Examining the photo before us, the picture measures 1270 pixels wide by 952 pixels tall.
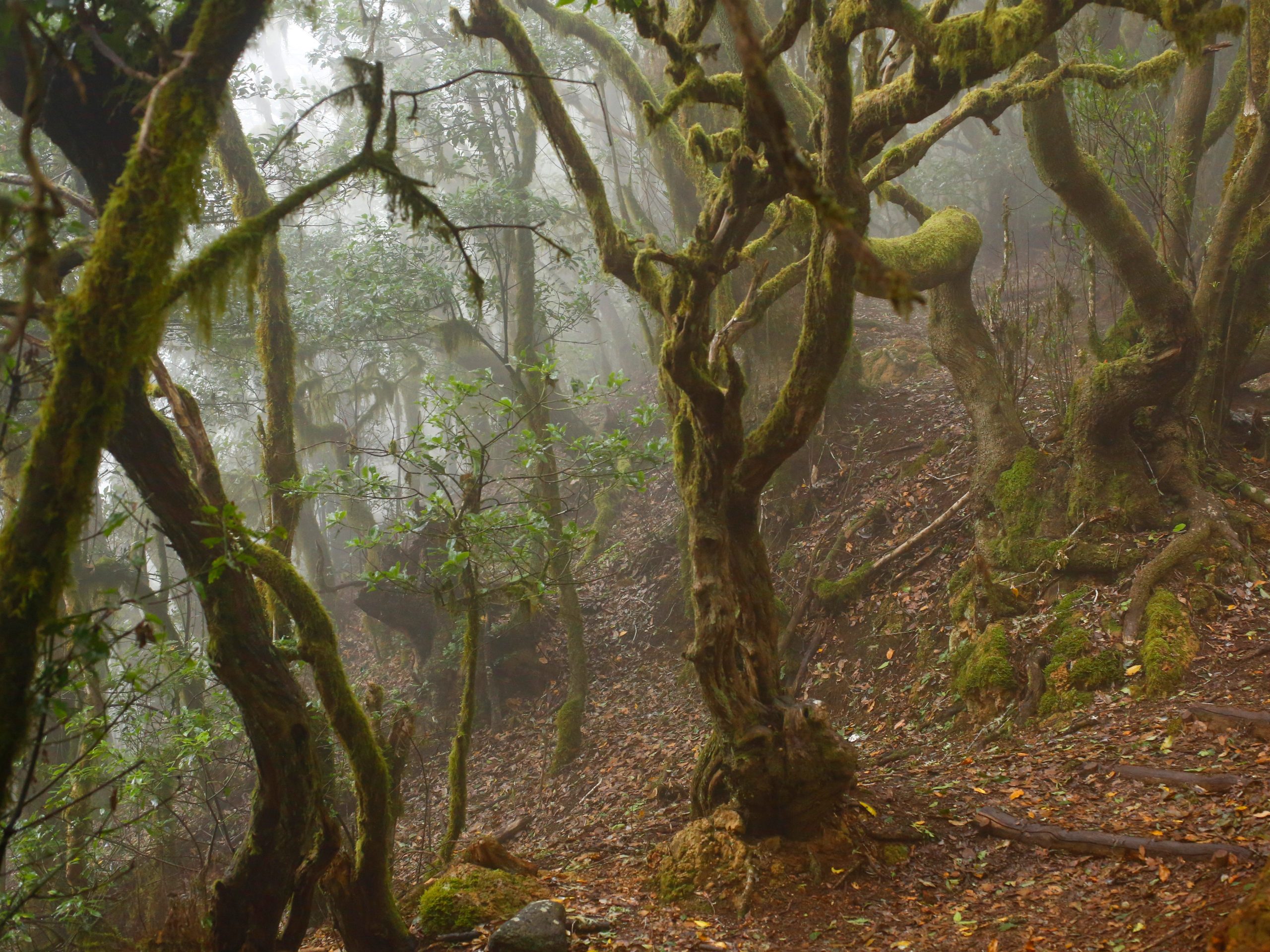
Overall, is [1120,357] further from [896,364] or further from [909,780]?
[896,364]

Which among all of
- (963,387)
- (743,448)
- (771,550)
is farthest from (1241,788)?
(771,550)

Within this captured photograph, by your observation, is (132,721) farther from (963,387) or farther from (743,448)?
(963,387)

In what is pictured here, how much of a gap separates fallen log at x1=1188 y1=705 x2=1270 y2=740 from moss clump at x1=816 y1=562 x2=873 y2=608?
13.1 feet

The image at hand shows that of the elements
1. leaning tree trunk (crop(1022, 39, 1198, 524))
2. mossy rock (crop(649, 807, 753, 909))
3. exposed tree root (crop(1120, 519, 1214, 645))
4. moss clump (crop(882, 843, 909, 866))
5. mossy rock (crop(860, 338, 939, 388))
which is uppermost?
mossy rock (crop(860, 338, 939, 388))

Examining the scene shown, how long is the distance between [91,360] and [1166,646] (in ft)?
22.2

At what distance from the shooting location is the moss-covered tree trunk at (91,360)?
2.35 m

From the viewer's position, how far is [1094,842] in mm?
4539

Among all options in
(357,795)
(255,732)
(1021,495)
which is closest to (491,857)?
(357,795)

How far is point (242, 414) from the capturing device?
19.8m

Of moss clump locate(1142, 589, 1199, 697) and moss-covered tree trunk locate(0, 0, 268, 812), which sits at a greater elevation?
moss-covered tree trunk locate(0, 0, 268, 812)

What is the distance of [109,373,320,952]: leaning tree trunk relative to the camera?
3906 mm

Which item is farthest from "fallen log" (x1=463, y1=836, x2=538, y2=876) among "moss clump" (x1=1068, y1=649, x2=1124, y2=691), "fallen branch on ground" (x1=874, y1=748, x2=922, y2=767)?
"moss clump" (x1=1068, y1=649, x2=1124, y2=691)

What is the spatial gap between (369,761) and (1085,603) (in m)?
5.80

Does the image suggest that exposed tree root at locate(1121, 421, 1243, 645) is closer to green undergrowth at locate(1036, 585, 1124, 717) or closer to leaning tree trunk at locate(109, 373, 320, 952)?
green undergrowth at locate(1036, 585, 1124, 717)
